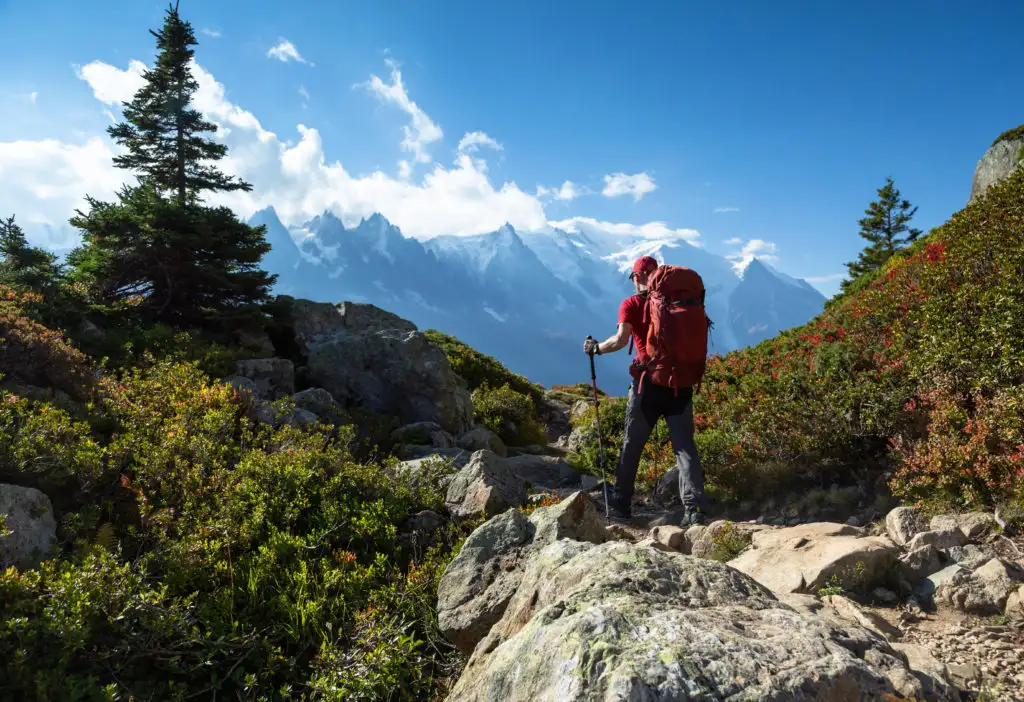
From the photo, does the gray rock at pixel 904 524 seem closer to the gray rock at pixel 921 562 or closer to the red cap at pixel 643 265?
the gray rock at pixel 921 562

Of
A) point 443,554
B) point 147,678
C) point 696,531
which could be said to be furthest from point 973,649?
point 147,678

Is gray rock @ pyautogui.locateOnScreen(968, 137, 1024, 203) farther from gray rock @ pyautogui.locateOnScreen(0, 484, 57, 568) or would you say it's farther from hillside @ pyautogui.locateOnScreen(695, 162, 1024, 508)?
gray rock @ pyautogui.locateOnScreen(0, 484, 57, 568)

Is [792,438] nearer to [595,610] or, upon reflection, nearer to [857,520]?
[857,520]

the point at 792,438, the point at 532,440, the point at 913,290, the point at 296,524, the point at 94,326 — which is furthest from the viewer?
the point at 532,440

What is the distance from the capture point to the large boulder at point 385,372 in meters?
11.8

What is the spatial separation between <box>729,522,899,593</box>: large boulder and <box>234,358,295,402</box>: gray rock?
328 inches

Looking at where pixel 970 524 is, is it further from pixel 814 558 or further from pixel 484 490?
pixel 484 490

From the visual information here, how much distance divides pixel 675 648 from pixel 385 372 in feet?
34.6

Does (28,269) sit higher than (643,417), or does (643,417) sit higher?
(28,269)

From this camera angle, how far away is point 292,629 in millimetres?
4125

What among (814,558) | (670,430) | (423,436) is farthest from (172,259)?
(814,558)

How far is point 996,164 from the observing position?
21.5 m

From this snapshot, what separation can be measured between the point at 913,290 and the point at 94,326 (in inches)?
619

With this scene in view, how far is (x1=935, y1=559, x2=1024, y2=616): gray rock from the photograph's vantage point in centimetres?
400
